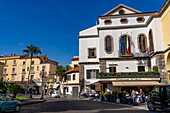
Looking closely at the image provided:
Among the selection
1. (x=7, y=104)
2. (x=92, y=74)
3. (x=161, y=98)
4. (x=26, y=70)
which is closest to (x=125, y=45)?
(x=92, y=74)

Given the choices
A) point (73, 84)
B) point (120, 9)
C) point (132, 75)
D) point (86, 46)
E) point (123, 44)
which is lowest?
point (73, 84)

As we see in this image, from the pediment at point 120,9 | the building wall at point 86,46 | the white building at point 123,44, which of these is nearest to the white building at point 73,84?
the white building at point 123,44

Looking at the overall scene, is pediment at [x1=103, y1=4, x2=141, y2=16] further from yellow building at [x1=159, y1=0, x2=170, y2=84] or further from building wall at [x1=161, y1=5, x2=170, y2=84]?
building wall at [x1=161, y1=5, x2=170, y2=84]

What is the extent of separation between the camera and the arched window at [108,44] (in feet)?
101

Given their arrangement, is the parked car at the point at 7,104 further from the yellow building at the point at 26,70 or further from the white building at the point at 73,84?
the yellow building at the point at 26,70

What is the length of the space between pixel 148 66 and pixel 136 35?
248 inches

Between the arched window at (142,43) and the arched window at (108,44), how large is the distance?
5.30 metres

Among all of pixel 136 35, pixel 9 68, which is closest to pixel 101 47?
pixel 136 35

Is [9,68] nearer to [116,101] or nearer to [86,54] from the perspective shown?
[86,54]

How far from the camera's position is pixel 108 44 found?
31141 millimetres

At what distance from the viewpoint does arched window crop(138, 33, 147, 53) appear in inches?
1189

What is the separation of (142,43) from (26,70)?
144 ft

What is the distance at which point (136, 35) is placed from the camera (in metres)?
31.0

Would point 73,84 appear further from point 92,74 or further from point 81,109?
point 81,109
